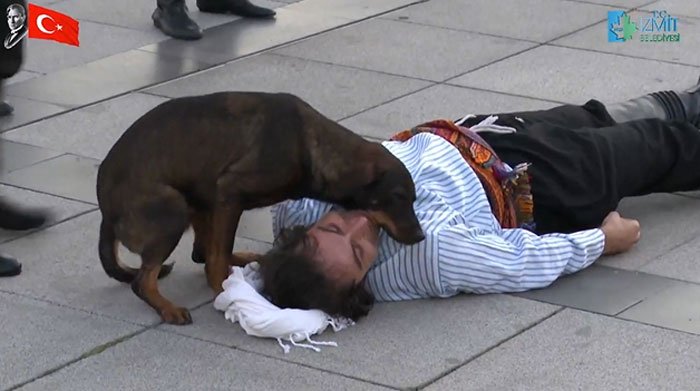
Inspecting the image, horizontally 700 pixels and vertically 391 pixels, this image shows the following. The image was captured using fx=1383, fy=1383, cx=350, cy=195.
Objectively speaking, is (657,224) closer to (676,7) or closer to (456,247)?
(456,247)

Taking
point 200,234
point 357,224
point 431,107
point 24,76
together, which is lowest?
point 24,76

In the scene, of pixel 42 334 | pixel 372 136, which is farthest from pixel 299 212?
pixel 372 136

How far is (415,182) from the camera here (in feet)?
17.0

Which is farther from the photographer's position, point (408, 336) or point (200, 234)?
point (200, 234)

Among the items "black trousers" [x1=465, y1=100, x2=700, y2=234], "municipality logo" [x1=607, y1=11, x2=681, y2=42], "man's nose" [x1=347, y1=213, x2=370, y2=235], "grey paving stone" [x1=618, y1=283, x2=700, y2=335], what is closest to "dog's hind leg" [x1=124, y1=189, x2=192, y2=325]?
"man's nose" [x1=347, y1=213, x2=370, y2=235]

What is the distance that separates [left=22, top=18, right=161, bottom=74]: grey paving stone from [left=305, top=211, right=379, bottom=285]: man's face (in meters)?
3.63

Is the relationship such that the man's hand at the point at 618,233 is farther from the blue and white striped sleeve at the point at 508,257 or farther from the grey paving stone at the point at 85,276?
the grey paving stone at the point at 85,276

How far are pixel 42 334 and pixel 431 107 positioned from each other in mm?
3052

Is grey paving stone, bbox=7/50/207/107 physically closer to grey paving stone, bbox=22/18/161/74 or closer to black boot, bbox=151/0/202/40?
grey paving stone, bbox=22/18/161/74

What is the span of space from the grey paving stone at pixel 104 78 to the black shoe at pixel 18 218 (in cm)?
172

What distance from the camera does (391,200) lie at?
480cm

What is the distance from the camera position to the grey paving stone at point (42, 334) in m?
4.57

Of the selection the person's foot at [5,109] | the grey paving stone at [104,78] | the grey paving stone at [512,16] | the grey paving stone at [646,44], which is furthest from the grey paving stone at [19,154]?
the grey paving stone at [646,44]

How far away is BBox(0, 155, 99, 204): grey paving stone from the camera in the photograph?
6148 mm
